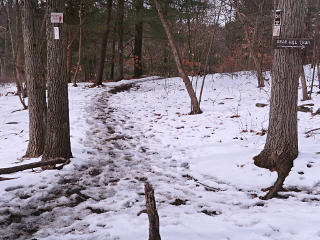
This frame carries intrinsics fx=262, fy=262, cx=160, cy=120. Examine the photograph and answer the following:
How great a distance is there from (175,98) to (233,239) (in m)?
11.2

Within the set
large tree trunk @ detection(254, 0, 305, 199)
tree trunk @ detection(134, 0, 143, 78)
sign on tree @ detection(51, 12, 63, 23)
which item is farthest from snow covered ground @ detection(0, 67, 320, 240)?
tree trunk @ detection(134, 0, 143, 78)

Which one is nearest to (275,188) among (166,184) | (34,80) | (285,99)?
(285,99)

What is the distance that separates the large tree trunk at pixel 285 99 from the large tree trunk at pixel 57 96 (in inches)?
159

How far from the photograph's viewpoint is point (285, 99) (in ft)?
15.5

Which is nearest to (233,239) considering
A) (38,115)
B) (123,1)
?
(38,115)

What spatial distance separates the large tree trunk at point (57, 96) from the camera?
16.9 ft

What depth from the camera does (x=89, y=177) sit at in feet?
16.5

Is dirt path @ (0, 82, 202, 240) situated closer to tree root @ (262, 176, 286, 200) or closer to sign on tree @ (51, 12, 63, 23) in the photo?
tree root @ (262, 176, 286, 200)

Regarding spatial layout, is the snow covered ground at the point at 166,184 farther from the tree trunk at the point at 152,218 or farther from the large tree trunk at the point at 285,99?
the tree trunk at the point at 152,218

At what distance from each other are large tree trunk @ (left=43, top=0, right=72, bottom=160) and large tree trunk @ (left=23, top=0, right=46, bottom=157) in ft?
2.86

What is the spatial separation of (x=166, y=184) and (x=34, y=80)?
3836 millimetres

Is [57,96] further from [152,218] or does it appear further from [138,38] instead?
[138,38]

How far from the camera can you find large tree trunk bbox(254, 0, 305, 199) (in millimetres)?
4504

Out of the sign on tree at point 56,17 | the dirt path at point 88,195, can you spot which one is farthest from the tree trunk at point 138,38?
the sign on tree at point 56,17
